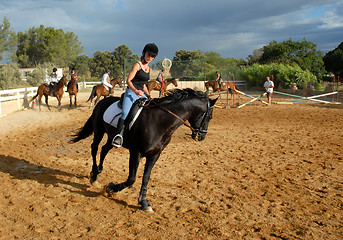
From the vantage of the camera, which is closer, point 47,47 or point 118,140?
point 118,140

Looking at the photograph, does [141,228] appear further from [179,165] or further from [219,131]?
[219,131]

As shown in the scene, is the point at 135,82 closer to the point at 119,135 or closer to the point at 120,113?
the point at 120,113

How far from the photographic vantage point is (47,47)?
51219 mm

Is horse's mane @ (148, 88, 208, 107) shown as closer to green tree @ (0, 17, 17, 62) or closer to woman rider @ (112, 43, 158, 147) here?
woman rider @ (112, 43, 158, 147)

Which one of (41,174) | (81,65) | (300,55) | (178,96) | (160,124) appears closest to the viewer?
(160,124)

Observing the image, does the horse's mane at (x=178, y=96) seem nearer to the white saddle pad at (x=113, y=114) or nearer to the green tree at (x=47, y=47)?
the white saddle pad at (x=113, y=114)

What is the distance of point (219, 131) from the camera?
432 inches

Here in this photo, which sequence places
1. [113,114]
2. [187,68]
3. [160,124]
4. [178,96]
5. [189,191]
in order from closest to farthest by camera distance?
[160,124] < [178,96] < [113,114] < [189,191] < [187,68]

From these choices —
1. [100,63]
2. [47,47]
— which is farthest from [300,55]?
[47,47]

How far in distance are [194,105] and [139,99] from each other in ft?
3.10

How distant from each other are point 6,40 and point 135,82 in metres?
45.0

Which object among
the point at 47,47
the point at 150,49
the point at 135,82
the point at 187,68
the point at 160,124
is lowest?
the point at 160,124

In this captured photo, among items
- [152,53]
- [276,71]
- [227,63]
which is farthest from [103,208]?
[227,63]

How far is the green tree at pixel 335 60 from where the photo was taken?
4250cm
